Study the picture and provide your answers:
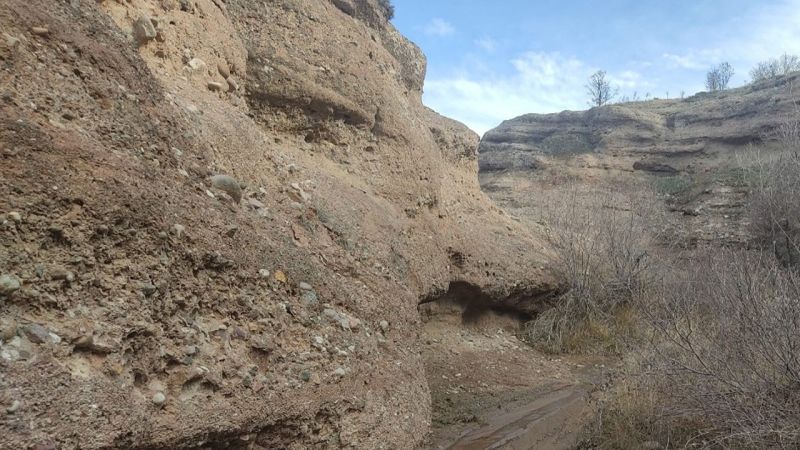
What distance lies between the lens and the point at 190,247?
11.9 feet

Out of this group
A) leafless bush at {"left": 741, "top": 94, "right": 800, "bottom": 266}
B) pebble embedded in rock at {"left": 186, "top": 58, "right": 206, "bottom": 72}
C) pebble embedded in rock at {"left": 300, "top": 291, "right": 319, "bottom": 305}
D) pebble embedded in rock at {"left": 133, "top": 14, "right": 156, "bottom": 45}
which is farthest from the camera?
leafless bush at {"left": 741, "top": 94, "right": 800, "bottom": 266}

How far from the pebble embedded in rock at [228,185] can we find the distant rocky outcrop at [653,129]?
22.4 metres

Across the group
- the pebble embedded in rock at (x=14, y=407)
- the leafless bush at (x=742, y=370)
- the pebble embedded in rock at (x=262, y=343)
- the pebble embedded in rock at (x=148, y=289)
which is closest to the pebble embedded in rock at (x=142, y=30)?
the pebble embedded in rock at (x=148, y=289)

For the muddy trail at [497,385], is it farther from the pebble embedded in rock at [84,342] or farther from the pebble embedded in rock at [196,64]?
the pebble embedded in rock at [196,64]

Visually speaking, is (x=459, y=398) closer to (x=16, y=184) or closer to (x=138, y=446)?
(x=138, y=446)

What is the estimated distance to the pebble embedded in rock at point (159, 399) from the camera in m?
3.00

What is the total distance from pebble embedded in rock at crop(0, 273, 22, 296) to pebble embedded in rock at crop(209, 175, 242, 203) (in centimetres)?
182

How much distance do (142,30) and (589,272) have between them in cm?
809

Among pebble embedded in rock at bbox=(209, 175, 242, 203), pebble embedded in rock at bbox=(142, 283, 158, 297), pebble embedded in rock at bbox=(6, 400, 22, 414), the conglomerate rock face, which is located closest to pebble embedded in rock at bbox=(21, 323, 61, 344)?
the conglomerate rock face

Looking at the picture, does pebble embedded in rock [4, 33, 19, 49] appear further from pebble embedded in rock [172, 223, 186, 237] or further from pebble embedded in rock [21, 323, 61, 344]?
pebble embedded in rock [21, 323, 61, 344]

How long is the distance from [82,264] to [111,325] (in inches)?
14.0

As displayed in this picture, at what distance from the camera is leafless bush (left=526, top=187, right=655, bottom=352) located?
9500mm

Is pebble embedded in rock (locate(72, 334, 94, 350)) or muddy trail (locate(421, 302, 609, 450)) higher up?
pebble embedded in rock (locate(72, 334, 94, 350))

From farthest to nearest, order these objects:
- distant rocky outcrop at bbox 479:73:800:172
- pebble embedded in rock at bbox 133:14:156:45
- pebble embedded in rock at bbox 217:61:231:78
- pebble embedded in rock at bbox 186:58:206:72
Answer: distant rocky outcrop at bbox 479:73:800:172, pebble embedded in rock at bbox 217:61:231:78, pebble embedded in rock at bbox 186:58:206:72, pebble embedded in rock at bbox 133:14:156:45
